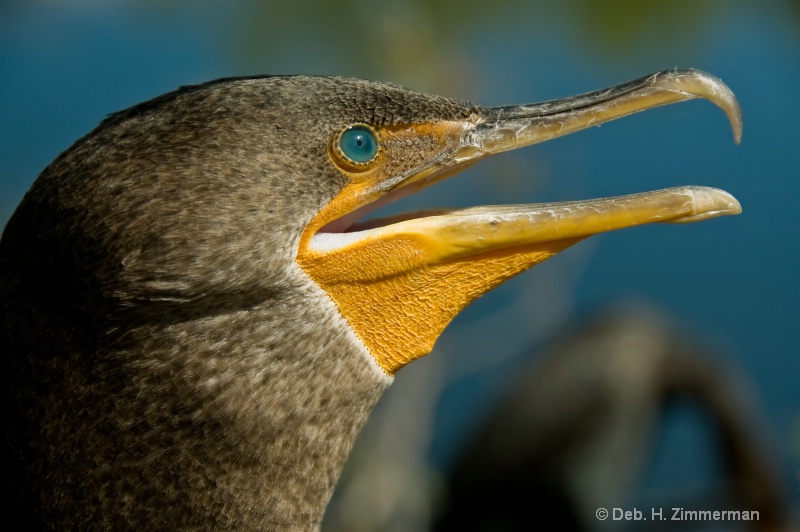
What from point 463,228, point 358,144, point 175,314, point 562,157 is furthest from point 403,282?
point 562,157

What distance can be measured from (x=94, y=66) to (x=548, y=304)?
15.6ft

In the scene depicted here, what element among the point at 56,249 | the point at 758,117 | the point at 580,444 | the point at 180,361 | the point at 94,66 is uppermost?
the point at 94,66

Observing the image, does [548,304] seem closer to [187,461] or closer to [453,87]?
[453,87]

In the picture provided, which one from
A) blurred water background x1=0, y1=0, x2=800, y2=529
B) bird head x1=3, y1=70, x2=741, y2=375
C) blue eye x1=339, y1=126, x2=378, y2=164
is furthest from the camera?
blurred water background x1=0, y1=0, x2=800, y2=529

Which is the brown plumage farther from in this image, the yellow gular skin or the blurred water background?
the blurred water background

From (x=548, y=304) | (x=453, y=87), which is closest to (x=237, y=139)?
(x=453, y=87)

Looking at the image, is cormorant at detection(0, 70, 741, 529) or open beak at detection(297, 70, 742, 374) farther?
open beak at detection(297, 70, 742, 374)

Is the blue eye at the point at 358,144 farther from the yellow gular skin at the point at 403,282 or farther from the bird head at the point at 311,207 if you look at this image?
the yellow gular skin at the point at 403,282

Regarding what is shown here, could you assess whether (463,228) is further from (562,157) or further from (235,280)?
(562,157)

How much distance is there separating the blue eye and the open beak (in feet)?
0.20

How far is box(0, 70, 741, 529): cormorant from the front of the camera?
69.9 inches

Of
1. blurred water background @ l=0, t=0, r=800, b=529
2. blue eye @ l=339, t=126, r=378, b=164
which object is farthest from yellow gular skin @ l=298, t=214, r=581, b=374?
blurred water background @ l=0, t=0, r=800, b=529

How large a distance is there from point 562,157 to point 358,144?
6016 mm

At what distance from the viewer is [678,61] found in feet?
30.0
